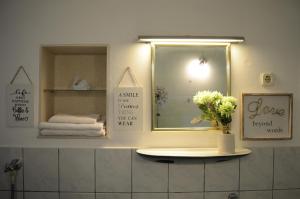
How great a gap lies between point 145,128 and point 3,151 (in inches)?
34.8

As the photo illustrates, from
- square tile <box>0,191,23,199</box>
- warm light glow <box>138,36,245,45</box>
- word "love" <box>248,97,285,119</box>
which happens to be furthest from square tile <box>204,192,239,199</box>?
square tile <box>0,191,23,199</box>

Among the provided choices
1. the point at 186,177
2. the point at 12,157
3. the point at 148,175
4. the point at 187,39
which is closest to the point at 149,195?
the point at 148,175

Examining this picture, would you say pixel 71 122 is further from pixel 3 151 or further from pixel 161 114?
pixel 161 114

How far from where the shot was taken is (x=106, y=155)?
4.98ft

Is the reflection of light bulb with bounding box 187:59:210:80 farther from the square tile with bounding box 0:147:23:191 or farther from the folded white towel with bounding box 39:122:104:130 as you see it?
the square tile with bounding box 0:147:23:191

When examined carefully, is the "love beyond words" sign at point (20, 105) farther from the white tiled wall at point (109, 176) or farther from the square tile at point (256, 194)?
the square tile at point (256, 194)

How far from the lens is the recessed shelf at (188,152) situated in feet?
4.58

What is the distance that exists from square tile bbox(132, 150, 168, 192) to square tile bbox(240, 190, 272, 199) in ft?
1.61

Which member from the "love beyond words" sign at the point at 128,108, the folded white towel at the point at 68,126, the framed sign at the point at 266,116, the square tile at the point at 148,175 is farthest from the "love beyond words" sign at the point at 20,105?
the framed sign at the point at 266,116

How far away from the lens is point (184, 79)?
5.16 feet

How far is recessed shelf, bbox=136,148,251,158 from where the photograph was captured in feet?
4.58

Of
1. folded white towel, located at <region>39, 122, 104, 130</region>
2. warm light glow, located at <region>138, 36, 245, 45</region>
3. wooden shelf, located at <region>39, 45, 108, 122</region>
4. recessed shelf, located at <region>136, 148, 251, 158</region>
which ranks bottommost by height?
recessed shelf, located at <region>136, 148, 251, 158</region>

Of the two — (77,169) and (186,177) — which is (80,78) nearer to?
(77,169)

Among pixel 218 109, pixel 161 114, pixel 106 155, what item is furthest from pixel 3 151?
pixel 218 109
